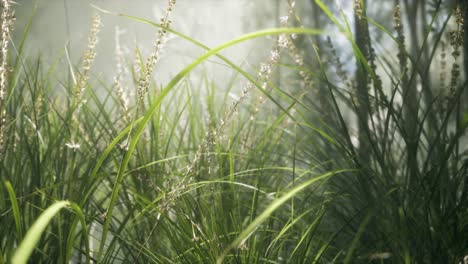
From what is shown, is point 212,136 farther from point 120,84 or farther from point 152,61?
point 120,84

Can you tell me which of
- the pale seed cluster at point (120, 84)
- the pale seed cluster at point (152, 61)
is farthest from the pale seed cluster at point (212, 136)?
the pale seed cluster at point (120, 84)

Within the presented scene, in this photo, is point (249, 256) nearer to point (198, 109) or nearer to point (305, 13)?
point (198, 109)

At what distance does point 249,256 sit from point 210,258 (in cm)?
8

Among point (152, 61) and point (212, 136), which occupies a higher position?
point (152, 61)

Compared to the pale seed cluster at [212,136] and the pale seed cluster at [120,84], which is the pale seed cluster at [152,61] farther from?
the pale seed cluster at [120,84]

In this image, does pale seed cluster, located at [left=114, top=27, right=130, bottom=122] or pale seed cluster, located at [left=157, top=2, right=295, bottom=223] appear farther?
pale seed cluster, located at [left=114, top=27, right=130, bottom=122]

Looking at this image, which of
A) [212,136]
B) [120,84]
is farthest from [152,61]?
[120,84]

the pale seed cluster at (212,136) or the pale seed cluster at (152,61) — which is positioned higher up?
the pale seed cluster at (152,61)

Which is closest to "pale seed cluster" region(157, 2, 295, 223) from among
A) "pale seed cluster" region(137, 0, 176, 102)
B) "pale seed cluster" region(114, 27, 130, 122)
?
"pale seed cluster" region(137, 0, 176, 102)

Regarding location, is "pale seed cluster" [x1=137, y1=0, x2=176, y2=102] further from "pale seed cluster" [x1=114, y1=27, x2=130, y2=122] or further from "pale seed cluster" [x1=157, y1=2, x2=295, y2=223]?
"pale seed cluster" [x1=114, y1=27, x2=130, y2=122]

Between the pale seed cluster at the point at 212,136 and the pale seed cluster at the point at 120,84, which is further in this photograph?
the pale seed cluster at the point at 120,84

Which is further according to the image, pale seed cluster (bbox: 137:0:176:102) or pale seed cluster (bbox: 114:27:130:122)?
pale seed cluster (bbox: 114:27:130:122)

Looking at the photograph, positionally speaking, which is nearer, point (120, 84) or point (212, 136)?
point (212, 136)

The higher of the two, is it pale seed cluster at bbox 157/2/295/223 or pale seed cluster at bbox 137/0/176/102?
pale seed cluster at bbox 137/0/176/102
